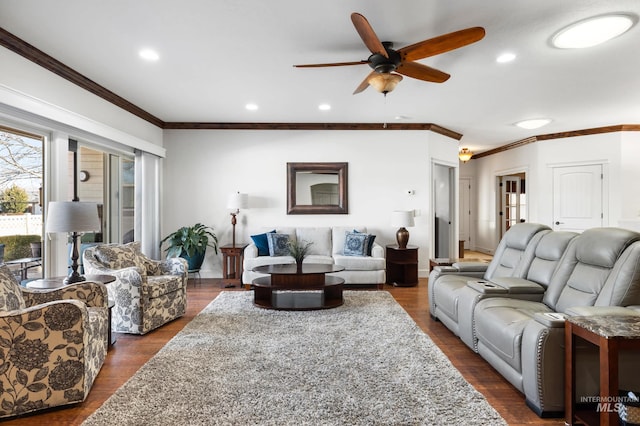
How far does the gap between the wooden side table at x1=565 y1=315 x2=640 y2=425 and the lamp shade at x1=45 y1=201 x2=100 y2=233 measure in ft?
11.5

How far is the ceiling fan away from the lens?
7.98ft

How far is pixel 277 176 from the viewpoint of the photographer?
21.2 feet

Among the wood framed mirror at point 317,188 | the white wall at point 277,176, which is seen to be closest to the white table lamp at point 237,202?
the white wall at point 277,176

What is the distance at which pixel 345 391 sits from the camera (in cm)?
243

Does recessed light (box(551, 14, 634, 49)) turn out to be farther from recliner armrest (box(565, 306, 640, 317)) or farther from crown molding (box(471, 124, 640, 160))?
crown molding (box(471, 124, 640, 160))

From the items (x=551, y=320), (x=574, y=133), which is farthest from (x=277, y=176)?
(x=574, y=133)

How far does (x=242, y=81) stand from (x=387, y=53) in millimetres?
Answer: 1964

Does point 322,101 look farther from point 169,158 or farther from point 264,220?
point 169,158

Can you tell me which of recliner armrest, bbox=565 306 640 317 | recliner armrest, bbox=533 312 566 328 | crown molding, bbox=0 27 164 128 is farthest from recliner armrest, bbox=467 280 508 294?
crown molding, bbox=0 27 164 128

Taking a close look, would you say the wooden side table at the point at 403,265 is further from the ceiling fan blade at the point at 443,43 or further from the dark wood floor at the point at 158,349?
the ceiling fan blade at the point at 443,43

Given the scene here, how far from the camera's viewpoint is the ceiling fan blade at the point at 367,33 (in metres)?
2.30

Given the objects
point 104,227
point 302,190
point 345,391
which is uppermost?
point 302,190

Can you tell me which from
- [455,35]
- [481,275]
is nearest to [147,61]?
[455,35]

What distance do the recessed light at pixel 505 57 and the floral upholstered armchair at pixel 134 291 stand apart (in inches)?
157
